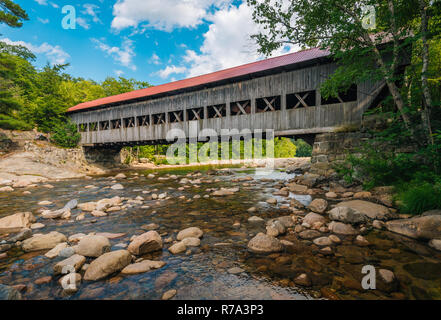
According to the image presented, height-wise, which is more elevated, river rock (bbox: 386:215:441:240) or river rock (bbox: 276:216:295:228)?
river rock (bbox: 386:215:441:240)

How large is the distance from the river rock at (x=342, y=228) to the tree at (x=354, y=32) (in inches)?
165

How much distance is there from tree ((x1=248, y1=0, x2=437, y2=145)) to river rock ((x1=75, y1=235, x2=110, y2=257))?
7.75m

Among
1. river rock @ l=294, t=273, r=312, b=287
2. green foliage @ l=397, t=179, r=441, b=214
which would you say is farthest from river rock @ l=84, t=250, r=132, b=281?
green foliage @ l=397, t=179, r=441, b=214

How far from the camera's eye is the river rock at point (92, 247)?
2799mm

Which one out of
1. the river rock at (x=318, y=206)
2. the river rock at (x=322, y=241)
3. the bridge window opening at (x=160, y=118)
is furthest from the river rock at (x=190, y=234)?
the bridge window opening at (x=160, y=118)

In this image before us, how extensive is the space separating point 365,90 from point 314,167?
4.22 m

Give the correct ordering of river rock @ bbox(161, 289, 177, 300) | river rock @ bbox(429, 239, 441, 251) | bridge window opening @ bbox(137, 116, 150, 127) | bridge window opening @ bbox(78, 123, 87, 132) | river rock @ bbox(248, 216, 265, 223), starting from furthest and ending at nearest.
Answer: bridge window opening @ bbox(78, 123, 87, 132), bridge window opening @ bbox(137, 116, 150, 127), river rock @ bbox(248, 216, 265, 223), river rock @ bbox(429, 239, 441, 251), river rock @ bbox(161, 289, 177, 300)

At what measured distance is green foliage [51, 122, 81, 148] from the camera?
18438 mm

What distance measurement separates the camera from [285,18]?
25.1 ft

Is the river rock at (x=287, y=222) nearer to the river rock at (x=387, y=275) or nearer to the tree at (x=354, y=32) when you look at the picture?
the river rock at (x=387, y=275)

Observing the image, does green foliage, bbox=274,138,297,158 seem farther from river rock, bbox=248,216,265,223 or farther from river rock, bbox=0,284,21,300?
river rock, bbox=0,284,21,300

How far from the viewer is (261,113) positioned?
36.5ft

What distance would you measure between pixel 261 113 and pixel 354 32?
215 inches
